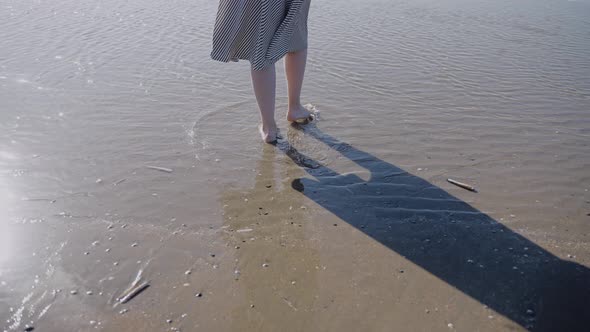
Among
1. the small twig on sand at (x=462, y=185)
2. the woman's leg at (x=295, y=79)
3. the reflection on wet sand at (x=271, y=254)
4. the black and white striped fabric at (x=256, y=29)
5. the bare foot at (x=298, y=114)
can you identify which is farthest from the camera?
the bare foot at (x=298, y=114)

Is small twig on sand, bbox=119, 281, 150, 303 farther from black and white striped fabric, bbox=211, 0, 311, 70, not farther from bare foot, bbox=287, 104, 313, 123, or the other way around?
bare foot, bbox=287, 104, 313, 123

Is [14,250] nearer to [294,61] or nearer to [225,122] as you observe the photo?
[225,122]

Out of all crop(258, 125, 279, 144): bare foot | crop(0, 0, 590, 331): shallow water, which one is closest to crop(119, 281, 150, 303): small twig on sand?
crop(0, 0, 590, 331): shallow water

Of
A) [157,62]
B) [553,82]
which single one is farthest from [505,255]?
[157,62]

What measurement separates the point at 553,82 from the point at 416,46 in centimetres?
156

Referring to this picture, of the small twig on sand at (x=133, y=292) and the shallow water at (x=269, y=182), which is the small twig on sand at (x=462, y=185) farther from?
the small twig on sand at (x=133, y=292)

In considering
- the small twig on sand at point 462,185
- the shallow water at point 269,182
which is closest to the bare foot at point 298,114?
the shallow water at point 269,182

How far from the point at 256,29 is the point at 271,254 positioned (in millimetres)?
1514

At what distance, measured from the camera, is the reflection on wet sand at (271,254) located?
1728 millimetres

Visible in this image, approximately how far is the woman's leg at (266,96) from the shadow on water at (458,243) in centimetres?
39

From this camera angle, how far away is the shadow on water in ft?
5.86

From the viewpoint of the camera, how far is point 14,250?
198cm

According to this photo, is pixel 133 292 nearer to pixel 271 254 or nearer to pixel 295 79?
pixel 271 254

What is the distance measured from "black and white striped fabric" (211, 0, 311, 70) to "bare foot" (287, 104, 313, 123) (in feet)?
1.49
